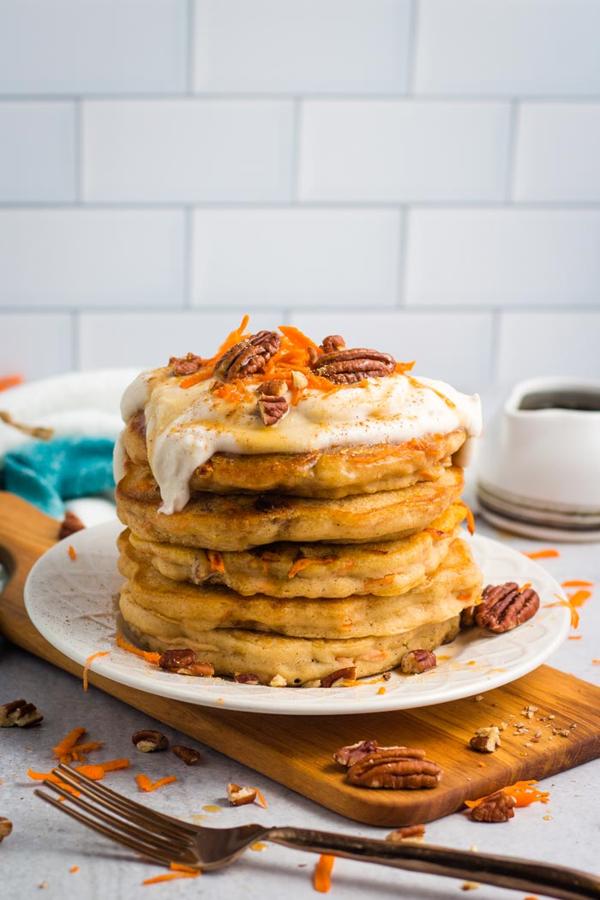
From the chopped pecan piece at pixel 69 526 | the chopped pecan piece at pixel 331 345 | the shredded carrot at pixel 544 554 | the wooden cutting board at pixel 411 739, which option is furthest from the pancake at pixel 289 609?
the shredded carrot at pixel 544 554

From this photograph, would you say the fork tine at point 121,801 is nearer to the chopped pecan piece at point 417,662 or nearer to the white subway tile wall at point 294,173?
the chopped pecan piece at point 417,662

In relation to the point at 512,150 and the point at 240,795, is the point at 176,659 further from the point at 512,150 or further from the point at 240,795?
the point at 512,150

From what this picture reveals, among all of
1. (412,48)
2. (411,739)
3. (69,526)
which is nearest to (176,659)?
(411,739)

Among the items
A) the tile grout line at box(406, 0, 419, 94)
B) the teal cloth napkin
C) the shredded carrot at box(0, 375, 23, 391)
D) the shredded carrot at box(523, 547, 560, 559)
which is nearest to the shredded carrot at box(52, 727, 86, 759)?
the teal cloth napkin

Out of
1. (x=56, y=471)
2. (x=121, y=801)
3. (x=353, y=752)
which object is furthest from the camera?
(x=56, y=471)

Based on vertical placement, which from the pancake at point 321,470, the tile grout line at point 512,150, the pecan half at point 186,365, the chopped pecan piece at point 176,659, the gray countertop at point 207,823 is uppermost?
the tile grout line at point 512,150
